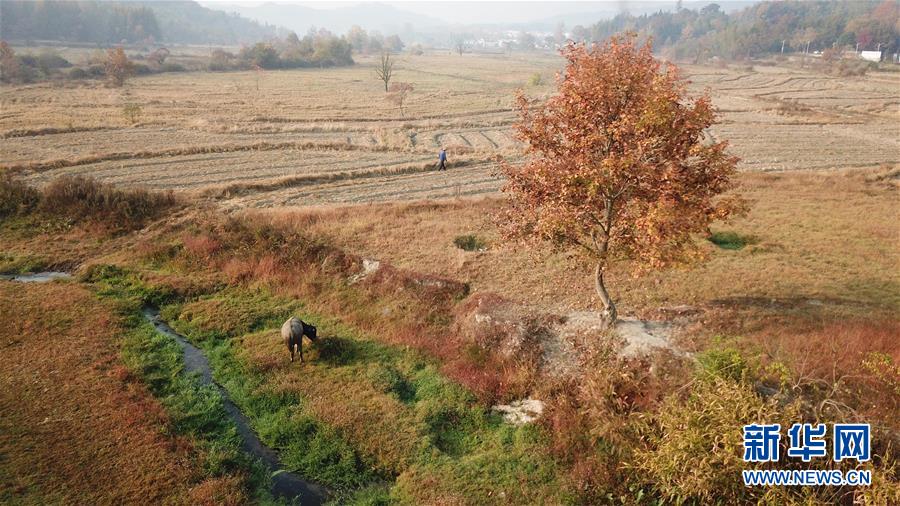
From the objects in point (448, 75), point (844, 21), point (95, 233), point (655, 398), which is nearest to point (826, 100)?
point (448, 75)

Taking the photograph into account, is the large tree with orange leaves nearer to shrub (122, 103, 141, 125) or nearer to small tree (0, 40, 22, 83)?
shrub (122, 103, 141, 125)

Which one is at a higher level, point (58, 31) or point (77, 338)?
point (58, 31)

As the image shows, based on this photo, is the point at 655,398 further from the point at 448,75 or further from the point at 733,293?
the point at 448,75

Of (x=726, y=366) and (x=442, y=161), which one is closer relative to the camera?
(x=726, y=366)

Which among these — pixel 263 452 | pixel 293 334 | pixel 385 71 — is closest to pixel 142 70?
pixel 385 71

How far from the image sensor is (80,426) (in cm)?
1420

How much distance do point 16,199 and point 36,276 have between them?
925 centimetres

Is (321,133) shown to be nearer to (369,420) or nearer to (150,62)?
(369,420)

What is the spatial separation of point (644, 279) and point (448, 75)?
391ft

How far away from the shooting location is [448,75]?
5192 inches

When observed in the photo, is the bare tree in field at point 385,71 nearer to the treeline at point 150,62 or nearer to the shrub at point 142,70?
the treeline at point 150,62

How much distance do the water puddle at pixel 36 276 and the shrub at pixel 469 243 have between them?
17.2 m

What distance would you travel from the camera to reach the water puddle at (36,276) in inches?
901

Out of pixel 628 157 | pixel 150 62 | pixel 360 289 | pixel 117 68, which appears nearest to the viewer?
pixel 628 157
